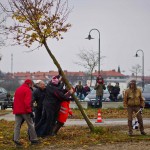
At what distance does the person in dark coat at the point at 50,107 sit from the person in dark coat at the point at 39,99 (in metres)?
0.20

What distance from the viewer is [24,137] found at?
1523 centimetres

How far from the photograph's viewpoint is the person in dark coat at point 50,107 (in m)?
15.0

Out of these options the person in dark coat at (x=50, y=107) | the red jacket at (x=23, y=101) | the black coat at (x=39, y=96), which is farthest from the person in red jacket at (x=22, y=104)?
the black coat at (x=39, y=96)

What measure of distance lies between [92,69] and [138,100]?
157 feet

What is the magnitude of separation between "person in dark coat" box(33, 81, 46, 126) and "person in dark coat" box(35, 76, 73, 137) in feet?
0.65

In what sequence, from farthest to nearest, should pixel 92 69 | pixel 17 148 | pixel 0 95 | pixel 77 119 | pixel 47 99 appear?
1. pixel 92 69
2. pixel 0 95
3. pixel 77 119
4. pixel 47 99
5. pixel 17 148

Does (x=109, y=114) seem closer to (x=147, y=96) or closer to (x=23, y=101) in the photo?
(x=147, y=96)

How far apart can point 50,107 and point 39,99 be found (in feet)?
Answer: 2.09

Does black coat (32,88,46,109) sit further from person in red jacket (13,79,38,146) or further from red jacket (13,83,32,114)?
red jacket (13,83,32,114)

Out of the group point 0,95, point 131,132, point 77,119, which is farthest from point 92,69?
point 131,132

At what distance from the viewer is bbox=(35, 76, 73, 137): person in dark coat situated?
1498 centimetres

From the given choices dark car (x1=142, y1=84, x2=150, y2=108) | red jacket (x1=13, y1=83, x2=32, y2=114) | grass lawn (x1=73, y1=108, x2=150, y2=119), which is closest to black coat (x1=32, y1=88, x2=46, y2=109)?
red jacket (x1=13, y1=83, x2=32, y2=114)

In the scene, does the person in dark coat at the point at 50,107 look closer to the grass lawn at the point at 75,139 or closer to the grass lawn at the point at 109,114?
the grass lawn at the point at 75,139

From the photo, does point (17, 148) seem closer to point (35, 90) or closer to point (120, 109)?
point (35, 90)
